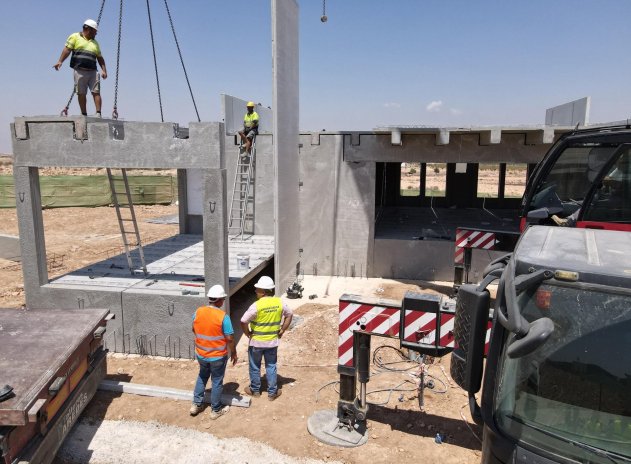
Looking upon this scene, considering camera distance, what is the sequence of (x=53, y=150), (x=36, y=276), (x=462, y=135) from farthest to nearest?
(x=462, y=135)
(x=36, y=276)
(x=53, y=150)

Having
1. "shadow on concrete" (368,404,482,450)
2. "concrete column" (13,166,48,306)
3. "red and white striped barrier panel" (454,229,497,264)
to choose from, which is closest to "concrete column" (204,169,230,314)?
"concrete column" (13,166,48,306)

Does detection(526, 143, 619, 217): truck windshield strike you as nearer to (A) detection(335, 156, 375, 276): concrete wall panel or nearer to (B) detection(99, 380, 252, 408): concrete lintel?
(A) detection(335, 156, 375, 276): concrete wall panel

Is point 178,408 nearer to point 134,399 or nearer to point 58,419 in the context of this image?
point 134,399

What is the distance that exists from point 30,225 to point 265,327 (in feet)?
15.0

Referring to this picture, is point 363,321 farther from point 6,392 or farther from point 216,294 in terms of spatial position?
point 6,392

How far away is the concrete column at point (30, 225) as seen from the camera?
7461 mm

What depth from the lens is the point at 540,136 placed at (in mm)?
11141

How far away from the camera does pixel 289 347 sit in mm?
8141

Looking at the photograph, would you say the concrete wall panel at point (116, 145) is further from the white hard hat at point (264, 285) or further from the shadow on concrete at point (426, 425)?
the shadow on concrete at point (426, 425)

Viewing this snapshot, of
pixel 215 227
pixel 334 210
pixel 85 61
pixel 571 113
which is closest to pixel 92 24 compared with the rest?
pixel 85 61

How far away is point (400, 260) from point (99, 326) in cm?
826

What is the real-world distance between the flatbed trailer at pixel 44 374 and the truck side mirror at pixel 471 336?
11.9 ft

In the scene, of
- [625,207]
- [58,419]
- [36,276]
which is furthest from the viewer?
[36,276]

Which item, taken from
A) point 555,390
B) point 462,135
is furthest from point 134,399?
point 462,135
